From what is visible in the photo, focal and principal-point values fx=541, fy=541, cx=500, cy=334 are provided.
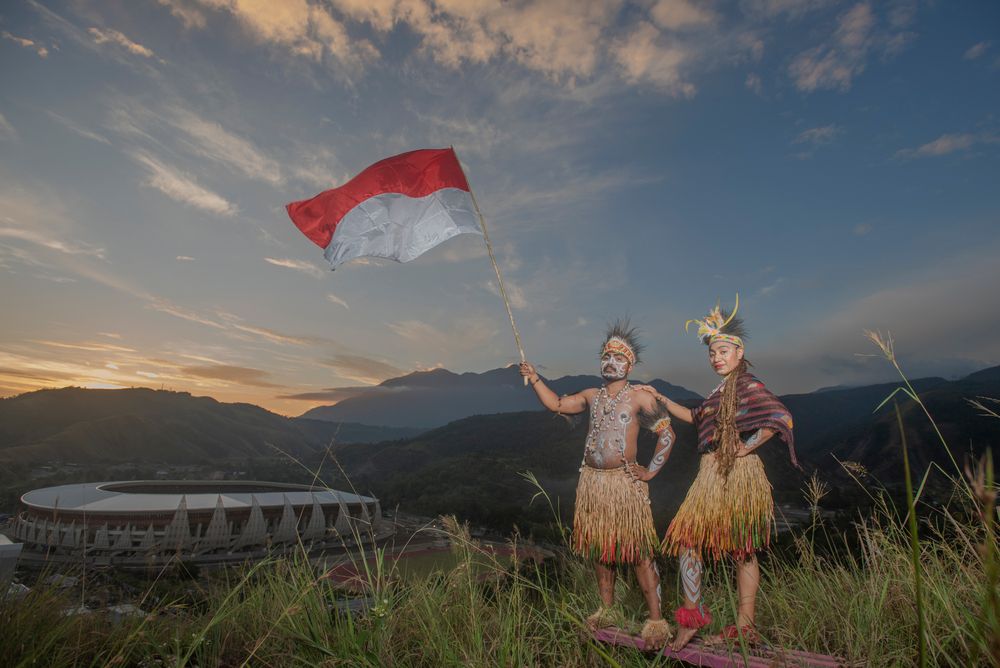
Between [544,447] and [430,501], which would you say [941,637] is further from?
[544,447]

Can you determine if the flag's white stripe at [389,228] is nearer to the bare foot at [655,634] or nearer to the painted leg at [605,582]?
the painted leg at [605,582]

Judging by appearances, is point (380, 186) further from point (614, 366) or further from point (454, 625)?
point (454, 625)

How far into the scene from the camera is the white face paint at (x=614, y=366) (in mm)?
5078

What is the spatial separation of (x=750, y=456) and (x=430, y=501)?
289ft

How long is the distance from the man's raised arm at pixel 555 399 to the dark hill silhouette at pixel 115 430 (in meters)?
141

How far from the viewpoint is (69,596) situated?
3574mm

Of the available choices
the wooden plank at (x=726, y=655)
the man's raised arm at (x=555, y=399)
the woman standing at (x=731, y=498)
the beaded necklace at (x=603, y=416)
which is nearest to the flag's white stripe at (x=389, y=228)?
the man's raised arm at (x=555, y=399)

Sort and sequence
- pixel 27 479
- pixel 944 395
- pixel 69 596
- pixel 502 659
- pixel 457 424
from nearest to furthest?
pixel 502 659, pixel 69 596, pixel 944 395, pixel 27 479, pixel 457 424

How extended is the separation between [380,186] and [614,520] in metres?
4.51

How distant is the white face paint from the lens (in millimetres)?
5078

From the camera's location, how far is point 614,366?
5082 millimetres

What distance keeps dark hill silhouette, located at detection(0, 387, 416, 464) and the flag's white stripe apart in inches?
5481

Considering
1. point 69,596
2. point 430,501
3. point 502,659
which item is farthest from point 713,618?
point 430,501

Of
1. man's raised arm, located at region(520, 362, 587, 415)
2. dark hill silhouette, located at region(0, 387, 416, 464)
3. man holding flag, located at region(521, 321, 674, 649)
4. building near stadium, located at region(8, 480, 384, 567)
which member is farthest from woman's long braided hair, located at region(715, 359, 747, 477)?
dark hill silhouette, located at region(0, 387, 416, 464)
